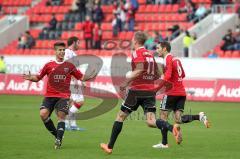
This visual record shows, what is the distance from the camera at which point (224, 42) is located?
36.7 metres

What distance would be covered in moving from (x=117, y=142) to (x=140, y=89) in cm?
218

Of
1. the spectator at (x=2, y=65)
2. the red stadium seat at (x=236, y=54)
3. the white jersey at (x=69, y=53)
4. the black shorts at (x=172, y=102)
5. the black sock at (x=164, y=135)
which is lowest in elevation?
the black sock at (x=164, y=135)

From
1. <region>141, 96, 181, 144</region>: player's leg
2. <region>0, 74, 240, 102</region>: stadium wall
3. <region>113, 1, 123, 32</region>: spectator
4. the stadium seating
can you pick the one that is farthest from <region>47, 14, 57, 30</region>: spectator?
<region>141, 96, 181, 144</region>: player's leg

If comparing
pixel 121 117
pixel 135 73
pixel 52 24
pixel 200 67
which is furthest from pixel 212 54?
pixel 135 73

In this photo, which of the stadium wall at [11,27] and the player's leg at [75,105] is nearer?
the player's leg at [75,105]

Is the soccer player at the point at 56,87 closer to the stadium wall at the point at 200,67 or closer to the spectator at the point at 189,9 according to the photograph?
the stadium wall at the point at 200,67

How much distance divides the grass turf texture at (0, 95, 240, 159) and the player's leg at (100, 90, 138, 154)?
18 cm

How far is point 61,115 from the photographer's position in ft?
51.5

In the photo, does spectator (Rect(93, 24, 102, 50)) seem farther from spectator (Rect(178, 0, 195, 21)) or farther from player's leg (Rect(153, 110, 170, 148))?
player's leg (Rect(153, 110, 170, 148))

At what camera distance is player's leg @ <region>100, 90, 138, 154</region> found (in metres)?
14.5

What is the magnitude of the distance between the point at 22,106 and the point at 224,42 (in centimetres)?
1270

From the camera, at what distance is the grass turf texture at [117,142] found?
14544mm

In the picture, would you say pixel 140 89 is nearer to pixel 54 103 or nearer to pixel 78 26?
pixel 54 103

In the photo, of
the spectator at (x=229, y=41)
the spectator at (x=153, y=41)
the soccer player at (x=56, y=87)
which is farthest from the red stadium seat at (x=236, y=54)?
the soccer player at (x=56, y=87)
